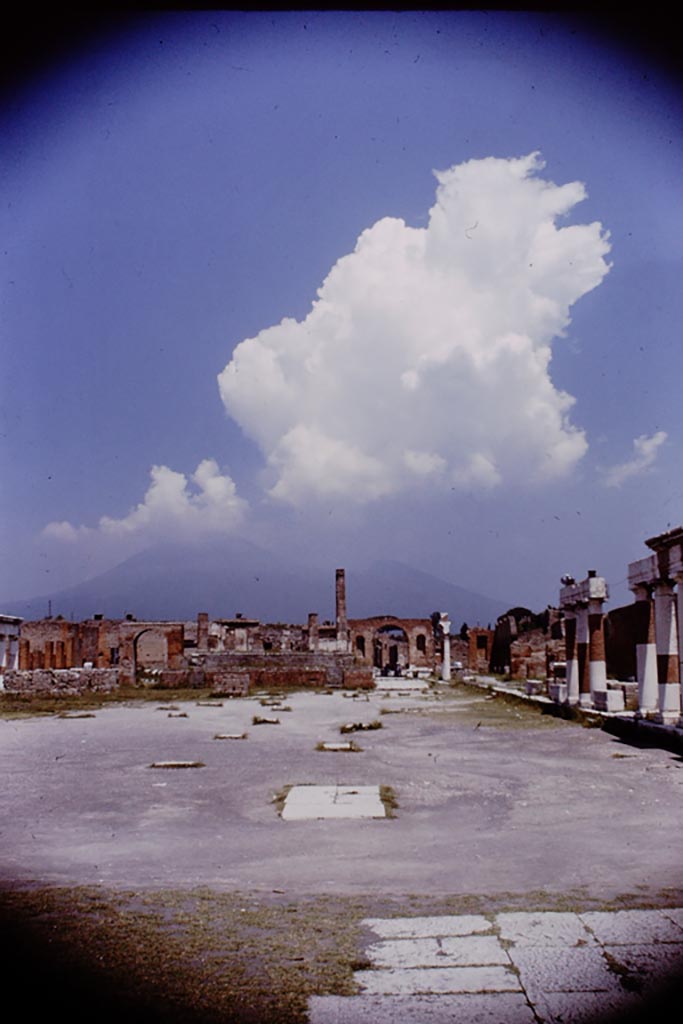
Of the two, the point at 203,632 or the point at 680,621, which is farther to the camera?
the point at 203,632

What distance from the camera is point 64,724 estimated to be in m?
18.5

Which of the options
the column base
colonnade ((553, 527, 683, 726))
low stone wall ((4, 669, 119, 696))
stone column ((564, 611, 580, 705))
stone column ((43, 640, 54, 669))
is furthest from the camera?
stone column ((43, 640, 54, 669))

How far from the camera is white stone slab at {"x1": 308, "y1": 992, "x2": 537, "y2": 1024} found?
3.61 m

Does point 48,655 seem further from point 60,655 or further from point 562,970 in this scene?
point 562,970

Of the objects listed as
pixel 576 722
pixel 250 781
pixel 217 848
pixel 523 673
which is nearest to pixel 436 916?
pixel 217 848

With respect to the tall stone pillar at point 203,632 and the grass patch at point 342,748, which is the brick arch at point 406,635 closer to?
the tall stone pillar at point 203,632

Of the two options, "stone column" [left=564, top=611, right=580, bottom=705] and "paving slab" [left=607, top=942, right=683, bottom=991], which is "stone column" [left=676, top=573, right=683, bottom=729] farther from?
"paving slab" [left=607, top=942, right=683, bottom=991]

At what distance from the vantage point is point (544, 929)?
4.63m

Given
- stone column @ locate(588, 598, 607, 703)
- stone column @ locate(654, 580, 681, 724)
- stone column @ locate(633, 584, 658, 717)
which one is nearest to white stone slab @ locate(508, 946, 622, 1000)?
stone column @ locate(654, 580, 681, 724)

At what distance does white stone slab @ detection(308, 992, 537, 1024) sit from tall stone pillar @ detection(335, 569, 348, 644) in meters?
54.4

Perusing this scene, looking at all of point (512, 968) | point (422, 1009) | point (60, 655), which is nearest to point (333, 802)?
point (512, 968)

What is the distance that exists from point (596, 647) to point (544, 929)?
51.9 ft

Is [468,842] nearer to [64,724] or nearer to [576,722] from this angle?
[576,722]

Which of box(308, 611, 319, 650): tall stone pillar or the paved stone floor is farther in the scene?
box(308, 611, 319, 650): tall stone pillar
